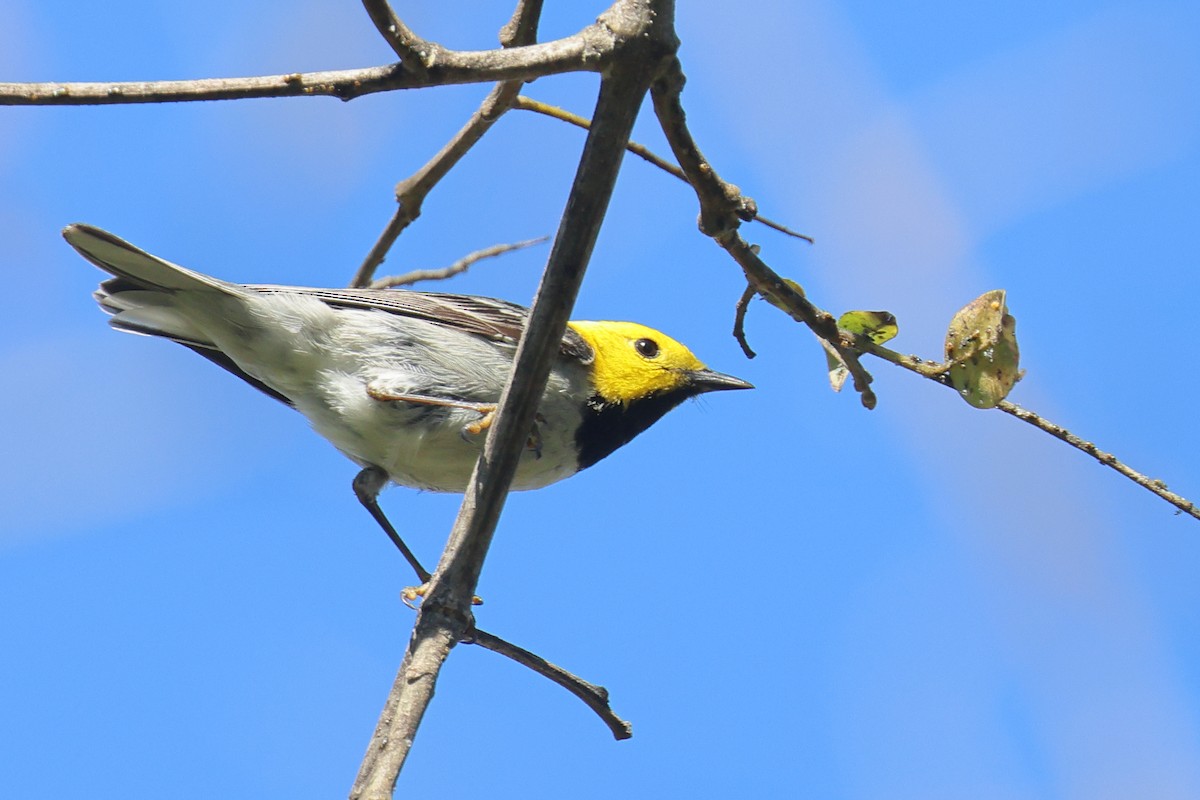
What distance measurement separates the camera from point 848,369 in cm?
329

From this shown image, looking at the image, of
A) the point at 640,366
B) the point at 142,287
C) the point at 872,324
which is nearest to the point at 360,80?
the point at 872,324

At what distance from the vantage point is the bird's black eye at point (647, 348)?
20.0 feet

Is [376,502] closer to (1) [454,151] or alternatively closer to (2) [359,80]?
(1) [454,151]

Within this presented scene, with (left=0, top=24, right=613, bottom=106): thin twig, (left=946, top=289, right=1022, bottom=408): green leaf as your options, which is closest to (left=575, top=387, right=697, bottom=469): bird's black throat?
(left=946, top=289, right=1022, bottom=408): green leaf

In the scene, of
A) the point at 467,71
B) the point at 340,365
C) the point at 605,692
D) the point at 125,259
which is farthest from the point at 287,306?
the point at 467,71

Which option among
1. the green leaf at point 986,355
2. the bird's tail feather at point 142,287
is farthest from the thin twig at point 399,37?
the bird's tail feather at point 142,287

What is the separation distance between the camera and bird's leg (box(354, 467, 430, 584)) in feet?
18.0

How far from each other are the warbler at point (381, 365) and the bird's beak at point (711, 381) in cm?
59

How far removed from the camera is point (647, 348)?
613cm

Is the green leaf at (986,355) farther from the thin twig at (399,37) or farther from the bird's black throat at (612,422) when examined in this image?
the bird's black throat at (612,422)

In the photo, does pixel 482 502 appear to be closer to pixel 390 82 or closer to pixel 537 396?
pixel 537 396

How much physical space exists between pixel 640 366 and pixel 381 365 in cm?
135

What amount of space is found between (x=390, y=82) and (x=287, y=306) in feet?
10.7

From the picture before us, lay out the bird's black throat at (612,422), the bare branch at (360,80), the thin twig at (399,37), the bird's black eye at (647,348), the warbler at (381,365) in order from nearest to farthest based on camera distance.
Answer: the bare branch at (360,80) → the thin twig at (399,37) → the warbler at (381,365) → the bird's black throat at (612,422) → the bird's black eye at (647,348)
